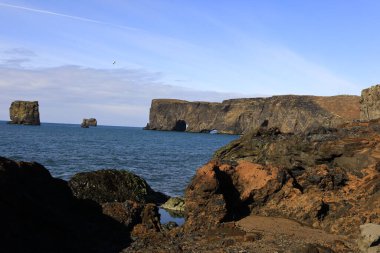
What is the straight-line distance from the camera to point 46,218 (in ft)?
46.6

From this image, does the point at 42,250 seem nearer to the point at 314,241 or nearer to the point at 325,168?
the point at 314,241

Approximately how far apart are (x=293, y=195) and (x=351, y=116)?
6072 inches

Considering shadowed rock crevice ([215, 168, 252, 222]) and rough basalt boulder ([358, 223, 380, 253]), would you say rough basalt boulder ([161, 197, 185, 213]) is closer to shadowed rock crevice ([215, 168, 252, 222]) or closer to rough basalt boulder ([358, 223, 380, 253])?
A: shadowed rock crevice ([215, 168, 252, 222])

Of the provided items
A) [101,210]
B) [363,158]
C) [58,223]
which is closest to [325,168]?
[363,158]

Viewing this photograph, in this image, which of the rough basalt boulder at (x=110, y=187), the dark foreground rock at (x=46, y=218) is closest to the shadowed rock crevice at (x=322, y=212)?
the dark foreground rock at (x=46, y=218)

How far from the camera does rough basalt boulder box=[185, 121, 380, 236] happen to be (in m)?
17.3

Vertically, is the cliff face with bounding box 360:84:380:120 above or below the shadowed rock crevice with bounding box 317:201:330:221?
above

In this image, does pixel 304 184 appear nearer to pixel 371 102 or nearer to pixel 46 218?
pixel 46 218

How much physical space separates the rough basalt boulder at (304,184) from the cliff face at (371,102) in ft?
222

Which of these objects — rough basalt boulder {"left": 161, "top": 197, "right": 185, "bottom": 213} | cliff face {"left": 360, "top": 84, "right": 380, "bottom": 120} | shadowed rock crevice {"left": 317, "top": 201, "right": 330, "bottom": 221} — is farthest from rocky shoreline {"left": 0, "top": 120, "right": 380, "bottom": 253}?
cliff face {"left": 360, "top": 84, "right": 380, "bottom": 120}

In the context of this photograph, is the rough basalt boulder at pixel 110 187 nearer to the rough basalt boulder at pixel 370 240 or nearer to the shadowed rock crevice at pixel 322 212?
the shadowed rock crevice at pixel 322 212

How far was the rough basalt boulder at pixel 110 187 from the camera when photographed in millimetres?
20422

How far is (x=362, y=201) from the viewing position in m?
17.9

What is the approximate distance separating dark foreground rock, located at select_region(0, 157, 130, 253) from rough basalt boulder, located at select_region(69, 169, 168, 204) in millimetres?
2779
